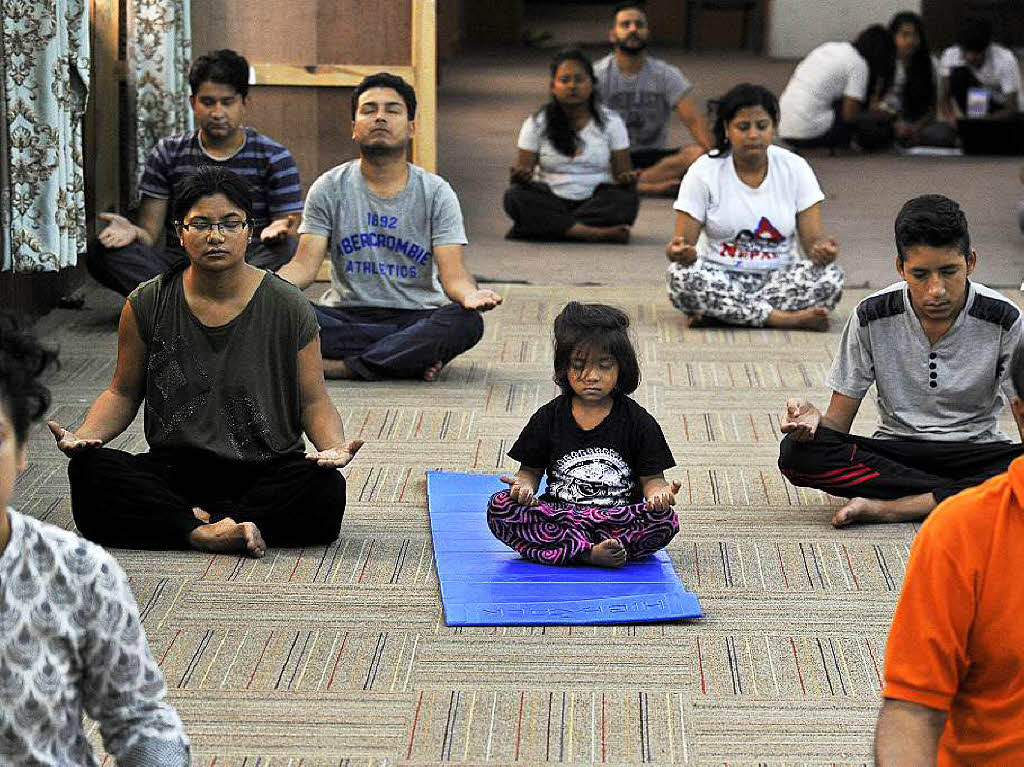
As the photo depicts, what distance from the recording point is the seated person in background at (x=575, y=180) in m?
7.22

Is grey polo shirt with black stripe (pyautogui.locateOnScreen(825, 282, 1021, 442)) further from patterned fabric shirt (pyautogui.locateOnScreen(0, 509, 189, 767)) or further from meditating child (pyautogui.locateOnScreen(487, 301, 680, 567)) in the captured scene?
patterned fabric shirt (pyautogui.locateOnScreen(0, 509, 189, 767))

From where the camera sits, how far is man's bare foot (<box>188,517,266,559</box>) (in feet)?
10.9

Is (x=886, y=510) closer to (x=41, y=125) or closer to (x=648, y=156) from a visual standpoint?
(x=41, y=125)

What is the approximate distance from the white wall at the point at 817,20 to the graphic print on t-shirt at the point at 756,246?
33.8 ft

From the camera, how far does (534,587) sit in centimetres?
316

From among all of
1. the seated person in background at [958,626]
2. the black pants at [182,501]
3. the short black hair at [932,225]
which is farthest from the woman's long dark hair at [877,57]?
the seated person in background at [958,626]

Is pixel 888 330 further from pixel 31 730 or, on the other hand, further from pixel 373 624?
Result: pixel 31 730

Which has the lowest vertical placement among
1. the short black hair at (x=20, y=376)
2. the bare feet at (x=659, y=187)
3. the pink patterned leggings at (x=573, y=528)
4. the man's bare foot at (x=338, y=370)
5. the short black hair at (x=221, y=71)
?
the bare feet at (x=659, y=187)

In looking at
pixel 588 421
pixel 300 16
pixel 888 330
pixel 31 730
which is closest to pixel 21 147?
pixel 300 16

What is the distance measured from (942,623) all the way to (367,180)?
3460 mm

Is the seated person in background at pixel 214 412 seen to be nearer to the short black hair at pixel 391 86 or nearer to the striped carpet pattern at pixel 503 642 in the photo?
the striped carpet pattern at pixel 503 642

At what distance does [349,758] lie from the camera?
8.00 ft

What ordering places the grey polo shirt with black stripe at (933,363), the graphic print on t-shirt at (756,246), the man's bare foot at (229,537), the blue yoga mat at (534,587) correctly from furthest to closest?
the graphic print on t-shirt at (756,246) → the grey polo shirt with black stripe at (933,363) → the man's bare foot at (229,537) → the blue yoga mat at (534,587)

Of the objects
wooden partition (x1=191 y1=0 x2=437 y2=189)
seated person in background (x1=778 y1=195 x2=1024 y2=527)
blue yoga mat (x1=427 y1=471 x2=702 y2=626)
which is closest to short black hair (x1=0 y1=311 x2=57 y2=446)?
blue yoga mat (x1=427 y1=471 x2=702 y2=626)
